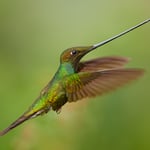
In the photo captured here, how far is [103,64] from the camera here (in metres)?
1.54

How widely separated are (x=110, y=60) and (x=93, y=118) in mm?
668

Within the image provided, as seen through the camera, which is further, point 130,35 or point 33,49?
point 33,49

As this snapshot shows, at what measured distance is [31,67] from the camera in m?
2.48

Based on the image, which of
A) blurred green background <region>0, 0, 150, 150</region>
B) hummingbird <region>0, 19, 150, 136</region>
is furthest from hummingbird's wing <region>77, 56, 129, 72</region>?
blurred green background <region>0, 0, 150, 150</region>

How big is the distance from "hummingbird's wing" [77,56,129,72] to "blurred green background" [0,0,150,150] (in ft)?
0.91

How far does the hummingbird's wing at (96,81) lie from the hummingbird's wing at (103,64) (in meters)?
0.07

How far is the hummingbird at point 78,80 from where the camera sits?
135cm

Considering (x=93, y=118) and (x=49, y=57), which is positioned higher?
(x=49, y=57)

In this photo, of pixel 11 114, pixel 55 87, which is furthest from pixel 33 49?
pixel 55 87

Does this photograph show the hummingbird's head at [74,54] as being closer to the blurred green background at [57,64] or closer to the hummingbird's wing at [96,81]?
the hummingbird's wing at [96,81]

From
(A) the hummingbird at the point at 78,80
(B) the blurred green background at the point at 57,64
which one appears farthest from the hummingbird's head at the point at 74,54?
(B) the blurred green background at the point at 57,64

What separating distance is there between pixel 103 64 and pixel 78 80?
116 mm

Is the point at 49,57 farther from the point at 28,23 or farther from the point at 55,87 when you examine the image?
the point at 55,87

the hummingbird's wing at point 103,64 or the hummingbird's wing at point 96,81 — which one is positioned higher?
the hummingbird's wing at point 103,64
